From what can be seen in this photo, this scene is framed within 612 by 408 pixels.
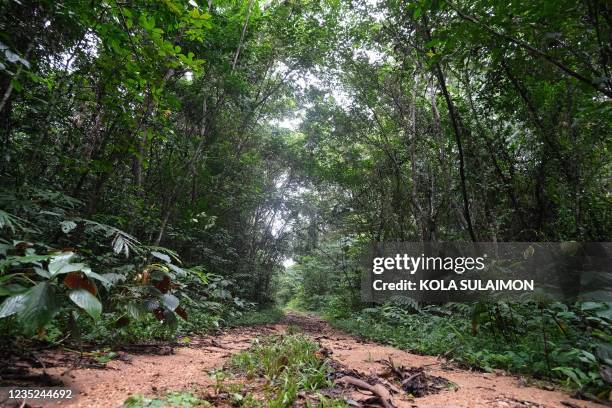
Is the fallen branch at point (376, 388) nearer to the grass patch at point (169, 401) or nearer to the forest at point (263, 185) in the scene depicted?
the forest at point (263, 185)

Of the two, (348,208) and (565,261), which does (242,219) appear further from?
(565,261)

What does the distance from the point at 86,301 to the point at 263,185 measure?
41.2 ft

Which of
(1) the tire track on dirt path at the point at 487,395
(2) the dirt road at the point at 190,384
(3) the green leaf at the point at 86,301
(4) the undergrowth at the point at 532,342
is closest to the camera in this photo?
(3) the green leaf at the point at 86,301

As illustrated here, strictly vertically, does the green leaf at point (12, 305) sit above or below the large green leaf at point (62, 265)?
below

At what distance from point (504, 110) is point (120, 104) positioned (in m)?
6.79

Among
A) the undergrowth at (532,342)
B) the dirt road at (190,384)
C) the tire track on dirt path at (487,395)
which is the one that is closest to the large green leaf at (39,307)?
the dirt road at (190,384)

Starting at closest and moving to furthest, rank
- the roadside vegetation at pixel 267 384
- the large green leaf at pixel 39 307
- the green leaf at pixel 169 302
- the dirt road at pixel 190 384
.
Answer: the large green leaf at pixel 39 307, the roadside vegetation at pixel 267 384, the dirt road at pixel 190 384, the green leaf at pixel 169 302

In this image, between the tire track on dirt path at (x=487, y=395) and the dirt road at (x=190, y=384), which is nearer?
the dirt road at (x=190, y=384)

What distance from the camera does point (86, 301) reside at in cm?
181

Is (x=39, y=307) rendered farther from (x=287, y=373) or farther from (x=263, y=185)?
(x=263, y=185)

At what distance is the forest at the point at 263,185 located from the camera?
2494 millimetres

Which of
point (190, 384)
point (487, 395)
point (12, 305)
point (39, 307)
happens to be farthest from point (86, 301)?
point (487, 395)

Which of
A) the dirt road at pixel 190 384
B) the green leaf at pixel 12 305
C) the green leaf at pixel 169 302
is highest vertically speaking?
the green leaf at pixel 169 302

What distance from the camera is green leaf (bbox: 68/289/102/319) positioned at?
5.84 feet
